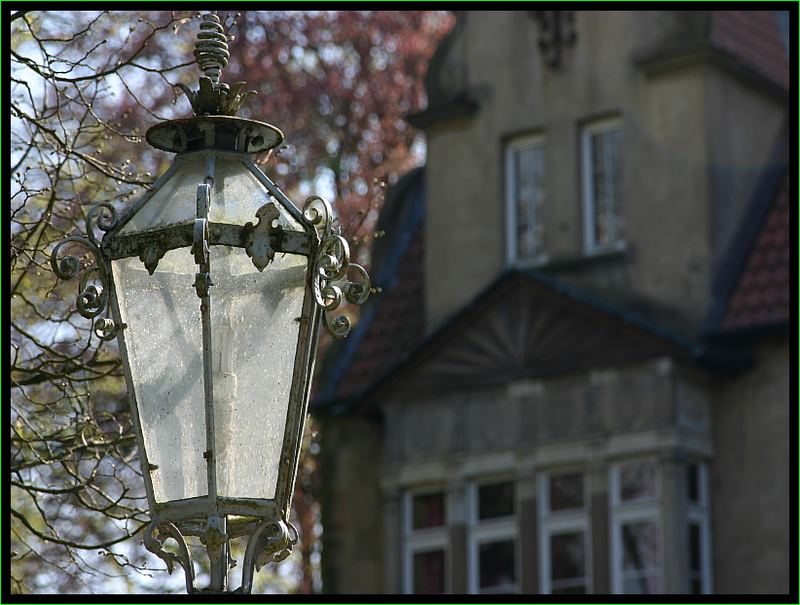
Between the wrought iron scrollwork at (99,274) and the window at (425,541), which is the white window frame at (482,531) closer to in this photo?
the window at (425,541)

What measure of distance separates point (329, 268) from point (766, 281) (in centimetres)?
1469

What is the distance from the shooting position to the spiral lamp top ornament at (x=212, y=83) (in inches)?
288

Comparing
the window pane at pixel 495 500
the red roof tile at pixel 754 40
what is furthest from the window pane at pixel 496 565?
the red roof tile at pixel 754 40

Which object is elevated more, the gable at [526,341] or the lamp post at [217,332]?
the gable at [526,341]

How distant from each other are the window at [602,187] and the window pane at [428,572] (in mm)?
3713

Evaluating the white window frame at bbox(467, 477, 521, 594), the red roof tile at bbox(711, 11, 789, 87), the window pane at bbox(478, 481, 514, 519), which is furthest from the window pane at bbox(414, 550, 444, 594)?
the red roof tile at bbox(711, 11, 789, 87)

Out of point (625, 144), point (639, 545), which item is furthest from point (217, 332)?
point (625, 144)

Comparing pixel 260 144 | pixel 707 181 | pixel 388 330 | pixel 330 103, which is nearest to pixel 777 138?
pixel 707 181

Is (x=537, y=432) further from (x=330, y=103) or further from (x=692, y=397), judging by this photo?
(x=330, y=103)

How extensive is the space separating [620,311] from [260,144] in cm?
1456

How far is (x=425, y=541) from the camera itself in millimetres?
22781

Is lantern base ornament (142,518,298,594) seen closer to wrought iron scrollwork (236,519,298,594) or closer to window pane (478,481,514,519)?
wrought iron scrollwork (236,519,298,594)

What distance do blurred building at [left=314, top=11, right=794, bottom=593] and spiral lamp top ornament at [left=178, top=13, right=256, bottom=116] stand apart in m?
13.7

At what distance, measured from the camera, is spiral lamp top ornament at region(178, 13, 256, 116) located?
732cm
